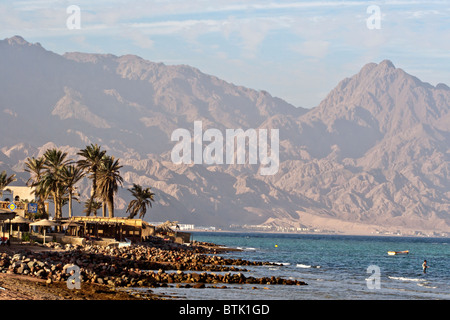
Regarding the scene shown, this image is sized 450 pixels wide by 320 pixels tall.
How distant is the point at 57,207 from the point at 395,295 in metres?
66.5

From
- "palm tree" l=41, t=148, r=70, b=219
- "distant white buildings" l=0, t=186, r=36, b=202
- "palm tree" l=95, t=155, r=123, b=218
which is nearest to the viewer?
"palm tree" l=41, t=148, r=70, b=219

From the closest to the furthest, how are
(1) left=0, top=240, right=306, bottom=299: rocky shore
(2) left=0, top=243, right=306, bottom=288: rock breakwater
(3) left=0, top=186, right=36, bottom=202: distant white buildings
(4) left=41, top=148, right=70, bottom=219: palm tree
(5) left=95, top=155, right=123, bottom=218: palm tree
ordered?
(1) left=0, top=240, right=306, bottom=299: rocky shore, (2) left=0, top=243, right=306, bottom=288: rock breakwater, (4) left=41, top=148, right=70, bottom=219: palm tree, (5) left=95, top=155, right=123, bottom=218: palm tree, (3) left=0, top=186, right=36, bottom=202: distant white buildings

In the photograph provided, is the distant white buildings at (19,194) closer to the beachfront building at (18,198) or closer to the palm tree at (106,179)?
the beachfront building at (18,198)

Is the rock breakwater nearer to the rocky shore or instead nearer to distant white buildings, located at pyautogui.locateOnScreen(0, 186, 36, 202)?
the rocky shore

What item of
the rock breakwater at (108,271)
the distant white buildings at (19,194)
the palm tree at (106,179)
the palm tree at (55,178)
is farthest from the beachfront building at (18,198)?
the rock breakwater at (108,271)

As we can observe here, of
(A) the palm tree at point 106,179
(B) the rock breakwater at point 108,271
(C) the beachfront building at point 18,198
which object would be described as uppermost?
(A) the palm tree at point 106,179

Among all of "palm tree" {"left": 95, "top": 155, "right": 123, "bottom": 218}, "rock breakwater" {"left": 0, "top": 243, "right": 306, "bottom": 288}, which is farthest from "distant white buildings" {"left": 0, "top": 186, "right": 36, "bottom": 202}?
"rock breakwater" {"left": 0, "top": 243, "right": 306, "bottom": 288}
